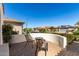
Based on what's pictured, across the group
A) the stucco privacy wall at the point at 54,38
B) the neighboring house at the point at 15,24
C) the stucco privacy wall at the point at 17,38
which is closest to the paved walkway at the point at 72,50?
the stucco privacy wall at the point at 54,38

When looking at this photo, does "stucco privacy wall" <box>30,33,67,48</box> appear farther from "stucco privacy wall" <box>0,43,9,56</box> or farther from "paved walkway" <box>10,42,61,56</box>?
"stucco privacy wall" <box>0,43,9,56</box>

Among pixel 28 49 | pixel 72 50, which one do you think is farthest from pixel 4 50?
pixel 72 50

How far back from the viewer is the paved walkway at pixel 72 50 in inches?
228

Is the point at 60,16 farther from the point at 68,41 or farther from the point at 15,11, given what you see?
the point at 15,11

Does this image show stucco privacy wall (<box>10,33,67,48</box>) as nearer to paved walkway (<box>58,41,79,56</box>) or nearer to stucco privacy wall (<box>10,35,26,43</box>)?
stucco privacy wall (<box>10,35,26,43</box>)

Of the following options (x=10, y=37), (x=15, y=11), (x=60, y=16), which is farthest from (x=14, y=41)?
(x=60, y=16)

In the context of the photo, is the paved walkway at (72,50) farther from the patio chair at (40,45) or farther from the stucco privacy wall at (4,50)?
the stucco privacy wall at (4,50)

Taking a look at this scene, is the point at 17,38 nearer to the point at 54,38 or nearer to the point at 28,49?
the point at 28,49

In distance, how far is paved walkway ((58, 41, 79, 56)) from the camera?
5.80 m

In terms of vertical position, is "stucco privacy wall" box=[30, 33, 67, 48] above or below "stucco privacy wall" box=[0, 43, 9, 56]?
above

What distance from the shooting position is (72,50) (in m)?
5.84

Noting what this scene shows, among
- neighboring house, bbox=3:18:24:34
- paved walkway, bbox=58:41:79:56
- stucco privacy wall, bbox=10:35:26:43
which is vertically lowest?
paved walkway, bbox=58:41:79:56

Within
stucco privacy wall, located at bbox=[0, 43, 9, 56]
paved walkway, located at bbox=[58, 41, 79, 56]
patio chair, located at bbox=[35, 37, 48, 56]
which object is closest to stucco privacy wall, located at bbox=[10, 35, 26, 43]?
stucco privacy wall, located at bbox=[0, 43, 9, 56]

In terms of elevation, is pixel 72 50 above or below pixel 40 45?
below
